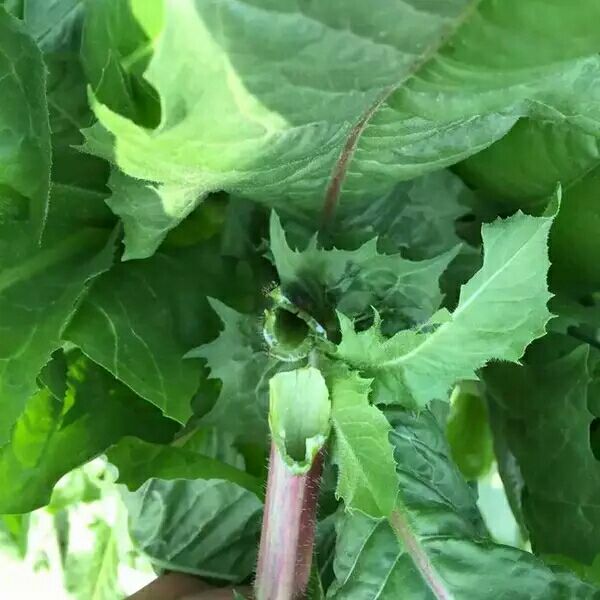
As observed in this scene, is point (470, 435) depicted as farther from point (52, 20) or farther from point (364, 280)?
point (52, 20)

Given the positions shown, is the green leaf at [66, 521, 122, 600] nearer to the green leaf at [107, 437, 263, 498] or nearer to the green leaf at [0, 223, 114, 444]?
the green leaf at [107, 437, 263, 498]

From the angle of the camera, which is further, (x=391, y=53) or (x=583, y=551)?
(x=583, y=551)

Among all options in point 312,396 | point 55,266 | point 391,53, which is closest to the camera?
point 391,53

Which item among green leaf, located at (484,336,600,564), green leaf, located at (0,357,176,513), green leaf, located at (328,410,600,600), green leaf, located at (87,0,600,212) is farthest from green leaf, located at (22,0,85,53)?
green leaf, located at (484,336,600,564)

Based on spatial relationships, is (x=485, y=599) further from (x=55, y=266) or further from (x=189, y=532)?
(x=55, y=266)

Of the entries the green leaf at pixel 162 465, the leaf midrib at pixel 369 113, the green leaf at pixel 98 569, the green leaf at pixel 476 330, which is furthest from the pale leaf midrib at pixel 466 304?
the green leaf at pixel 98 569

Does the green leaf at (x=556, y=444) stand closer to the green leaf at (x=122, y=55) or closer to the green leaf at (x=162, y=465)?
the green leaf at (x=162, y=465)

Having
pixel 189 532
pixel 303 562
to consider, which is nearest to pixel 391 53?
pixel 303 562

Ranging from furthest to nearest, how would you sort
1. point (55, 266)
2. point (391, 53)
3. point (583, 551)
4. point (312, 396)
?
point (583, 551), point (55, 266), point (312, 396), point (391, 53)
